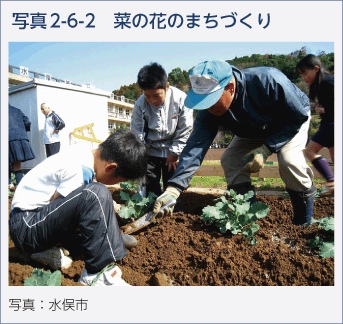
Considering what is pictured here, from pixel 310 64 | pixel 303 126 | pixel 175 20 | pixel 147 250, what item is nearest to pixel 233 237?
pixel 147 250

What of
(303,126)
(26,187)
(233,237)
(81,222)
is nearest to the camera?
(81,222)

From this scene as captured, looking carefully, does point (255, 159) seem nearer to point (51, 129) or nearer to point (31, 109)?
Answer: point (51, 129)

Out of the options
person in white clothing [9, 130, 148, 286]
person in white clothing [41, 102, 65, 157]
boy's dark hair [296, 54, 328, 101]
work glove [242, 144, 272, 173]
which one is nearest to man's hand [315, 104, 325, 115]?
boy's dark hair [296, 54, 328, 101]

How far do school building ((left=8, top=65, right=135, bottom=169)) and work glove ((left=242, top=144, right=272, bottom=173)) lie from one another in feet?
29.4

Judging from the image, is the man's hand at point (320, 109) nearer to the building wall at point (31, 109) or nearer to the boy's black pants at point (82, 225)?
the boy's black pants at point (82, 225)

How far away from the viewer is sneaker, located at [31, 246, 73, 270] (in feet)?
6.29

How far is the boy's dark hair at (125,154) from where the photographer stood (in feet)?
6.04

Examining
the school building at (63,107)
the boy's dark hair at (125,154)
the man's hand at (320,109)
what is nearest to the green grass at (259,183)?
the man's hand at (320,109)

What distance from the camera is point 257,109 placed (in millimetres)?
2139

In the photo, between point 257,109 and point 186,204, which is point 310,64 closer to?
point 257,109

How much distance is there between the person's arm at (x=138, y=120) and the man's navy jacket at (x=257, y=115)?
0.91m

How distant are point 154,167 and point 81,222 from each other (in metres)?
1.73

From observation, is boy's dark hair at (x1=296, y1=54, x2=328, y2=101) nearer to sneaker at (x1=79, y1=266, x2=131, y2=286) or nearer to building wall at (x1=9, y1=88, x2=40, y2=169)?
sneaker at (x1=79, y1=266, x2=131, y2=286)

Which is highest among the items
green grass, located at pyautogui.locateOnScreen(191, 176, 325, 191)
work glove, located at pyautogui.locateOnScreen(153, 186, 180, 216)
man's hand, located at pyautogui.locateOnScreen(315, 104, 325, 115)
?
man's hand, located at pyautogui.locateOnScreen(315, 104, 325, 115)
